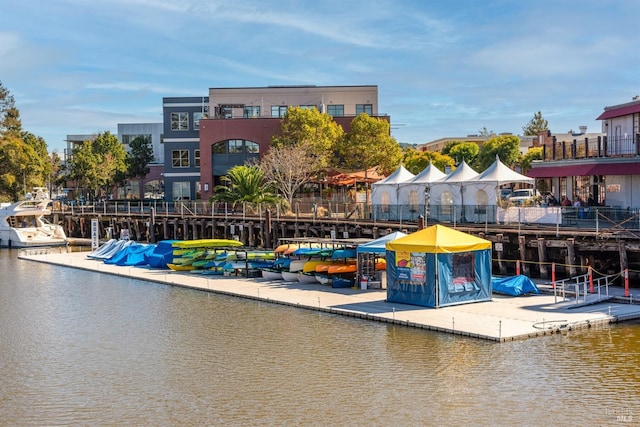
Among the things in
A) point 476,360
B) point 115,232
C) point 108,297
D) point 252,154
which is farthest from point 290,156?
point 476,360

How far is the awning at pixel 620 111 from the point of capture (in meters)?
42.1

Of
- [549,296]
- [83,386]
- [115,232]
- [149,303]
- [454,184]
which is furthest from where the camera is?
[115,232]

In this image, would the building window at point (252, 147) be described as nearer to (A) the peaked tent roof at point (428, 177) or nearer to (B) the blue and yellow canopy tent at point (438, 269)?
(A) the peaked tent roof at point (428, 177)

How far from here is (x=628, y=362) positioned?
74.6 ft

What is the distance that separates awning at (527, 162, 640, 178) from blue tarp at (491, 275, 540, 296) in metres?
11.9

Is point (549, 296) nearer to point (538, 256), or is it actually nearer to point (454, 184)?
point (538, 256)

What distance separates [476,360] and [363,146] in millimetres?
47357

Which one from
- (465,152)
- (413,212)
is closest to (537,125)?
(465,152)

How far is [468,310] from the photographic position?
94.9ft

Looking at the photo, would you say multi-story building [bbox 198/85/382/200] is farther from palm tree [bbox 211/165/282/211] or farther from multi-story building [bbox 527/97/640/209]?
multi-story building [bbox 527/97/640/209]

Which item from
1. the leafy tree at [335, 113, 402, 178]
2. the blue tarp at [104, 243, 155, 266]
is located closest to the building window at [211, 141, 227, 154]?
the leafy tree at [335, 113, 402, 178]

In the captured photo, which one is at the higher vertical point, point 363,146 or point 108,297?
point 363,146

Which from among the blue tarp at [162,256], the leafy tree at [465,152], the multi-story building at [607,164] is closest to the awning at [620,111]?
the multi-story building at [607,164]

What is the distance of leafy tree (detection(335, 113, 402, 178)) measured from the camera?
69.5 metres
